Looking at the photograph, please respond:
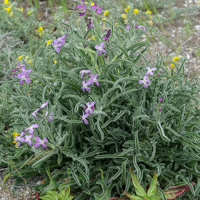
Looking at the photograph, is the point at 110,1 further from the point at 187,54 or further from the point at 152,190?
the point at 152,190

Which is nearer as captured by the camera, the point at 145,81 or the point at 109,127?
the point at 145,81

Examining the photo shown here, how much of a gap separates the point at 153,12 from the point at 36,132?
3678mm

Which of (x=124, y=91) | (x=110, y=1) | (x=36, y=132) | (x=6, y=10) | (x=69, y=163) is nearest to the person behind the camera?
(x=36, y=132)

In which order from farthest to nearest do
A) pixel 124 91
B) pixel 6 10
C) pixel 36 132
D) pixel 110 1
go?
pixel 110 1, pixel 6 10, pixel 124 91, pixel 36 132

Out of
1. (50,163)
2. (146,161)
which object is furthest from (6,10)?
(146,161)

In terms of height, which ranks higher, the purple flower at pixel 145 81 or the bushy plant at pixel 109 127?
the purple flower at pixel 145 81

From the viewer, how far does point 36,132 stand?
216 cm

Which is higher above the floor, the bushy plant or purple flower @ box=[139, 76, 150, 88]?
purple flower @ box=[139, 76, 150, 88]

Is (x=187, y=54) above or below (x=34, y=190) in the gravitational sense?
above

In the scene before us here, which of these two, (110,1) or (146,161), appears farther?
(110,1)

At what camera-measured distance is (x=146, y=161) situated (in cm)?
243

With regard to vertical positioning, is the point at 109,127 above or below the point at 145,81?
below

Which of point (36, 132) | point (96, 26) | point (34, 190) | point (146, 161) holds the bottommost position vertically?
point (34, 190)

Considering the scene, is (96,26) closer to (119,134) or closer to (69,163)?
(119,134)
